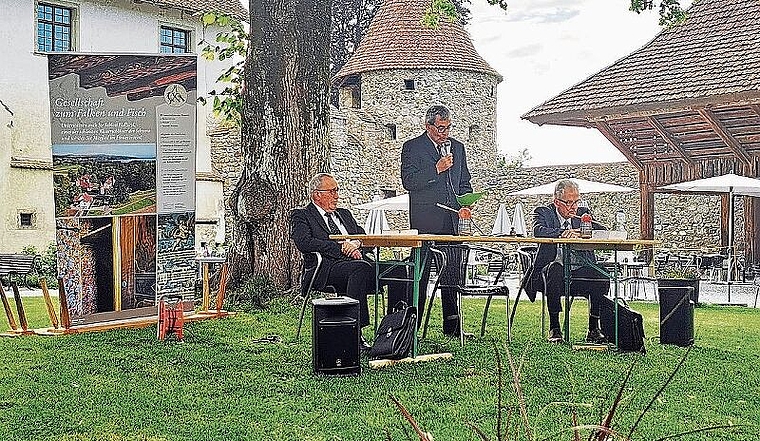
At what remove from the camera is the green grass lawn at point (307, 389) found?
4.71 meters

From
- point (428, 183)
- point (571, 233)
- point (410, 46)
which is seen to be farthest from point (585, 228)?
point (410, 46)

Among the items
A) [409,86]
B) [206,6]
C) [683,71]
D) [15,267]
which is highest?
[206,6]

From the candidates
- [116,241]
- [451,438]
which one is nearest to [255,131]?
[116,241]

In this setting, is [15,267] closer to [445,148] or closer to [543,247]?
[445,148]

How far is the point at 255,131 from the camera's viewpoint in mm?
10602

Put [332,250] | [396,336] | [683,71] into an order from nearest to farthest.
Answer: [396,336] → [332,250] → [683,71]

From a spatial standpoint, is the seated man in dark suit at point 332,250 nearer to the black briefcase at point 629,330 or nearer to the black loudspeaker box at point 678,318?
the black briefcase at point 629,330

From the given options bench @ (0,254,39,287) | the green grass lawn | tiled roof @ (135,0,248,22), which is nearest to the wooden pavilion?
the green grass lawn

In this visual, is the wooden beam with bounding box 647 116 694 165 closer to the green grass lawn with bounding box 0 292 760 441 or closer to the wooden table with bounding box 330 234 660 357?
the green grass lawn with bounding box 0 292 760 441

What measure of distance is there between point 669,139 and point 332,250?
43.3 feet

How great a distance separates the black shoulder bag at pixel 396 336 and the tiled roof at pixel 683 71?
11691 millimetres

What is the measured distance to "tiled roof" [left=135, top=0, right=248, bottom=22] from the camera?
25414 millimetres

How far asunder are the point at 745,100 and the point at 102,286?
12.0 meters

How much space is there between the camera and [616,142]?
65.6ft
